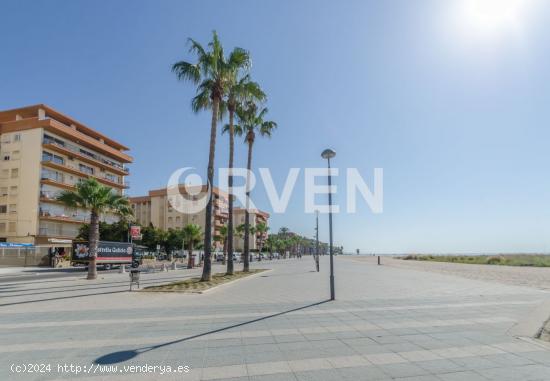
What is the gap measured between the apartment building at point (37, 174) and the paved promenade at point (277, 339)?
4330 cm

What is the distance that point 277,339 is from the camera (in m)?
7.04

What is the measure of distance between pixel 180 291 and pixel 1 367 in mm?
8933

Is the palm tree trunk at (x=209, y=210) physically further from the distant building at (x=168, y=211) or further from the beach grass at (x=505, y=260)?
the distant building at (x=168, y=211)

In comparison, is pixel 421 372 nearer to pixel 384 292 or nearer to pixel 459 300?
pixel 459 300

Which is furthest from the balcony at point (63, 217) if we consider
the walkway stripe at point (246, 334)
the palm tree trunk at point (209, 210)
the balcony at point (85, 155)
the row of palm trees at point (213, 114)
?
the walkway stripe at point (246, 334)

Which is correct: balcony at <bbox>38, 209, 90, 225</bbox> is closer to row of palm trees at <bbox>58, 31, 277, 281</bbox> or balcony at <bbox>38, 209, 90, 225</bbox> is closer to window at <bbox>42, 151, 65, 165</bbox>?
window at <bbox>42, 151, 65, 165</bbox>

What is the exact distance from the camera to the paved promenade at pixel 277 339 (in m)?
5.28

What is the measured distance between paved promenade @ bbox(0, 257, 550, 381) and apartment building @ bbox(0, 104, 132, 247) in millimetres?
43303

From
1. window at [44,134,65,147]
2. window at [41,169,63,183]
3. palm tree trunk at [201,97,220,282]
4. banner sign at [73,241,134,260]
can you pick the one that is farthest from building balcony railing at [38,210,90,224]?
palm tree trunk at [201,97,220,282]

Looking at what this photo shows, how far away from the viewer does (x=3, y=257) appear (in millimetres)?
39094

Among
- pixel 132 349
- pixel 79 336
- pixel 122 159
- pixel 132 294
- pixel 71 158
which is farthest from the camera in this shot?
pixel 122 159

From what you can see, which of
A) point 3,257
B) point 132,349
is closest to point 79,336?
point 132,349

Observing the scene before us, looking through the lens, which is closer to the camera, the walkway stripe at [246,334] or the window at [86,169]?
the walkway stripe at [246,334]

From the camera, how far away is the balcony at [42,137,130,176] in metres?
49.8
